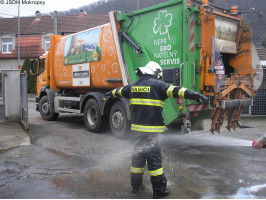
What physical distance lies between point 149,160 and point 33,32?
30.1m

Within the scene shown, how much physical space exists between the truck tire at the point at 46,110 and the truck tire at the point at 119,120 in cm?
358

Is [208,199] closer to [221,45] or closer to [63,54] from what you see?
[221,45]

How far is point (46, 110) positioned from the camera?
34.3ft

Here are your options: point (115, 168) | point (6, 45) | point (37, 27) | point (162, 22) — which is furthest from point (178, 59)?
point (6, 45)

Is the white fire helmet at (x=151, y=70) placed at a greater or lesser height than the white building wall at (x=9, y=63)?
lesser

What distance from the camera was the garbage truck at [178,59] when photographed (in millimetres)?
5555

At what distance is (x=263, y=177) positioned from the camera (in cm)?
439

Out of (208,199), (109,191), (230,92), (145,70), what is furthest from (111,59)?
(208,199)

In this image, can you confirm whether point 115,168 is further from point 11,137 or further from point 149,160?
point 11,137

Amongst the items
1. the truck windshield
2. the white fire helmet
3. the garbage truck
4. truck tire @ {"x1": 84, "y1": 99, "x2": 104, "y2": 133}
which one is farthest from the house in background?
the white fire helmet

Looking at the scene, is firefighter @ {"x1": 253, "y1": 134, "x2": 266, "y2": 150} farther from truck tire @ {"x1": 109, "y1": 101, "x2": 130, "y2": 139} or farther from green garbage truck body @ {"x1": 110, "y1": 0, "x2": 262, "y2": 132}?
truck tire @ {"x1": 109, "y1": 101, "x2": 130, "y2": 139}

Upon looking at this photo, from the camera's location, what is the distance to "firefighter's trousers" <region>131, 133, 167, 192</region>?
3.62 meters

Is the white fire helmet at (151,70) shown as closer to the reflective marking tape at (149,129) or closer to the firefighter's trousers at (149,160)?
the reflective marking tape at (149,129)

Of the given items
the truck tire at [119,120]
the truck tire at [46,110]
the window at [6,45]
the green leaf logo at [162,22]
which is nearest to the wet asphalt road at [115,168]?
the truck tire at [119,120]
